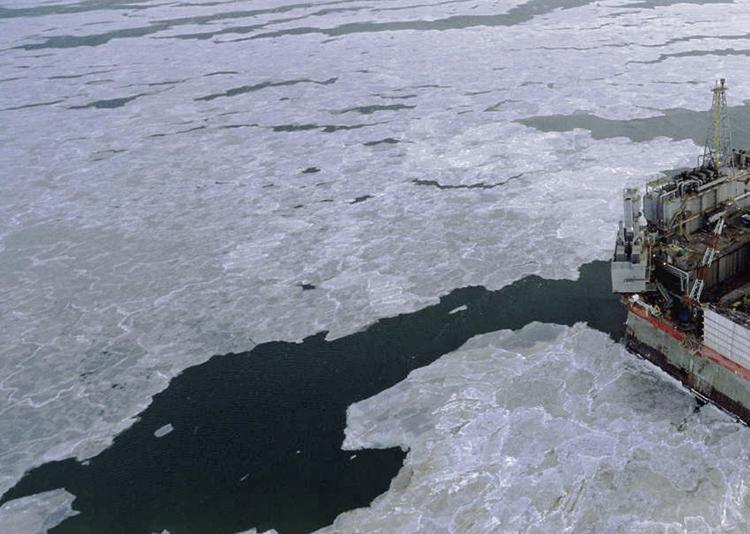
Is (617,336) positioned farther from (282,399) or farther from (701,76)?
(701,76)

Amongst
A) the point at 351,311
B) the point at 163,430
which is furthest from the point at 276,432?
the point at 351,311

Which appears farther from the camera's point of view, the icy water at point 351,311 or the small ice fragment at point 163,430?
the small ice fragment at point 163,430

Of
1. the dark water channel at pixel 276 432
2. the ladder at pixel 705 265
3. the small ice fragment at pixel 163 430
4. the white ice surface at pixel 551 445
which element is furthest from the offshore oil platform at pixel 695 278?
the small ice fragment at pixel 163 430

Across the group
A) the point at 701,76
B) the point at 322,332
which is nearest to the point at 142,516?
the point at 322,332

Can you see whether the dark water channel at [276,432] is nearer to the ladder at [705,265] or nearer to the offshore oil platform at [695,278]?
the offshore oil platform at [695,278]

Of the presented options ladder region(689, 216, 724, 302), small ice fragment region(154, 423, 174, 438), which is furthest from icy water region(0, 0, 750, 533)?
ladder region(689, 216, 724, 302)

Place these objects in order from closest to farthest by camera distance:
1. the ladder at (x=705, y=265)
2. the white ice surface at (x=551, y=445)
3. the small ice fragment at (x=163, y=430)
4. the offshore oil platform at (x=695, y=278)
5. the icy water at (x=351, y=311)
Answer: the white ice surface at (x=551, y=445) < the icy water at (x=351, y=311) < the offshore oil platform at (x=695, y=278) < the ladder at (x=705, y=265) < the small ice fragment at (x=163, y=430)
